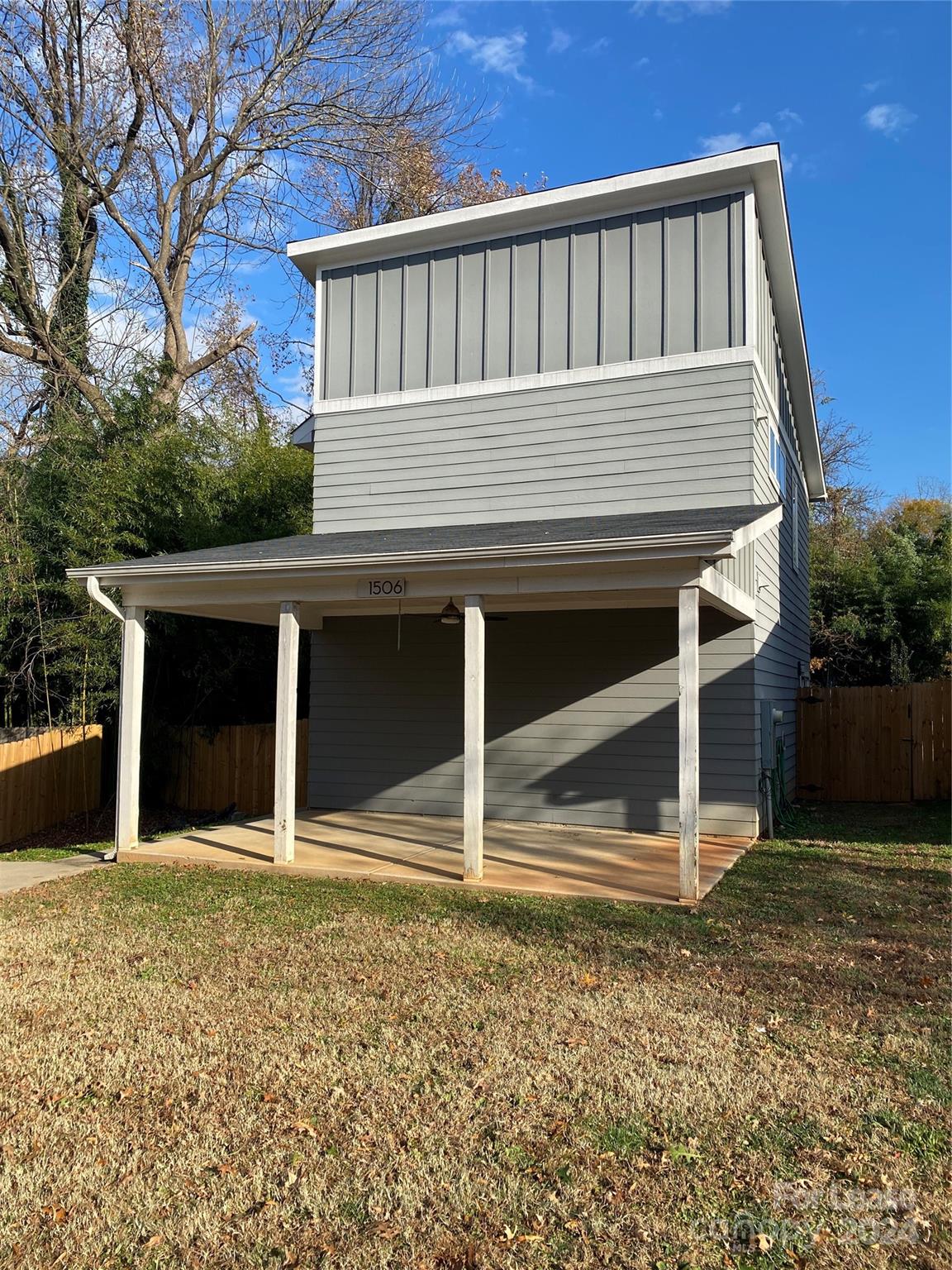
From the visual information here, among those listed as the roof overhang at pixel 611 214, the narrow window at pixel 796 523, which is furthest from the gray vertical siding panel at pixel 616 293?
the narrow window at pixel 796 523

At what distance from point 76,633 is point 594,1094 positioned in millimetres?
9312

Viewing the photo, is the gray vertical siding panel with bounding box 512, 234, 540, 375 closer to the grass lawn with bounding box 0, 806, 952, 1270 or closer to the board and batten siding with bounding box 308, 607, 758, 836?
the board and batten siding with bounding box 308, 607, 758, 836

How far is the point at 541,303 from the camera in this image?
32.0 ft

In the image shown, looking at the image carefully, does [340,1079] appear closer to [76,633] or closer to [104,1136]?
[104,1136]

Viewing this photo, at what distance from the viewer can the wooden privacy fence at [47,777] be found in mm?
11141

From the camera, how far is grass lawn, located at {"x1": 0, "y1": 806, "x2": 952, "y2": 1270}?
2.65 m

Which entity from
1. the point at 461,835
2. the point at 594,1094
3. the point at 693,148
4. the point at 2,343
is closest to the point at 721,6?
the point at 693,148

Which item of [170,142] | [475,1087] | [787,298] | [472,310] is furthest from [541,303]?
[170,142]

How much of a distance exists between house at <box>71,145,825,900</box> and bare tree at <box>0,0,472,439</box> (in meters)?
5.13

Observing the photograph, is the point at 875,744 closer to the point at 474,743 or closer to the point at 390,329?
the point at 474,743

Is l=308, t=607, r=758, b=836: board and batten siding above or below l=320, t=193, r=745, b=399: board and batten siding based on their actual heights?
below

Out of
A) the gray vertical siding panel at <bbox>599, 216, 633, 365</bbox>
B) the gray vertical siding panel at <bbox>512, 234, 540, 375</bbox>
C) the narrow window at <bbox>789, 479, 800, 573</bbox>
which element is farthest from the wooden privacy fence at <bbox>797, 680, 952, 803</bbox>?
the gray vertical siding panel at <bbox>512, 234, 540, 375</bbox>

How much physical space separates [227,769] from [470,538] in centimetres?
666

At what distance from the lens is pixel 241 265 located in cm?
1812
